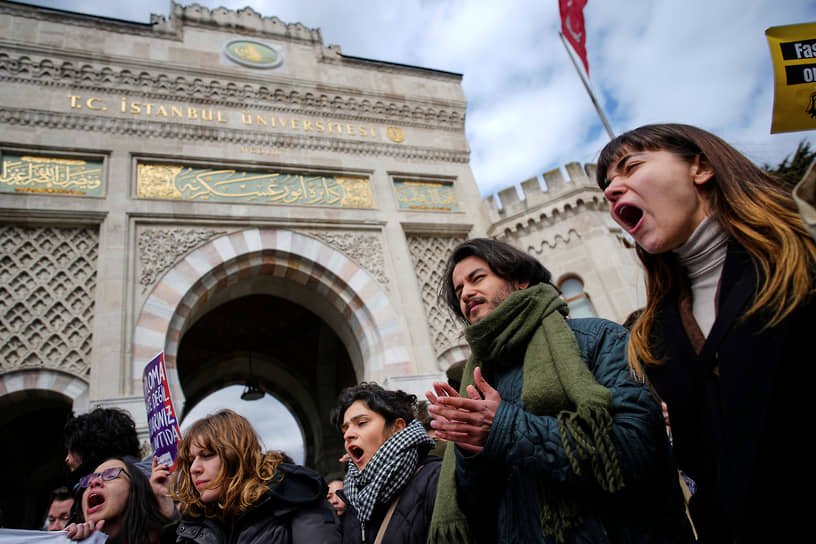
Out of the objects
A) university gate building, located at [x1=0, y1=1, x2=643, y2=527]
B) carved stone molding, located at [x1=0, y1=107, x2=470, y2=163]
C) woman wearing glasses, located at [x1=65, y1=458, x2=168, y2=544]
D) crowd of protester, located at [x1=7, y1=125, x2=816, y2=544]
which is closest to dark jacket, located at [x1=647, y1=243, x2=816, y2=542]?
crowd of protester, located at [x1=7, y1=125, x2=816, y2=544]

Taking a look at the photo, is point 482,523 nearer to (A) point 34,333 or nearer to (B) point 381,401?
(B) point 381,401

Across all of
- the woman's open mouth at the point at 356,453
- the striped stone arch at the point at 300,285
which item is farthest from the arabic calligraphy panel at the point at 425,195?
the woman's open mouth at the point at 356,453

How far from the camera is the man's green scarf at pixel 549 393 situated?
1.23m

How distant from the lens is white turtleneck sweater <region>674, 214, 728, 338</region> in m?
1.25

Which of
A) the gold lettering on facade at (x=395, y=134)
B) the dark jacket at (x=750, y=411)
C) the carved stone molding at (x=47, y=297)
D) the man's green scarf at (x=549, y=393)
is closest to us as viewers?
the dark jacket at (x=750, y=411)

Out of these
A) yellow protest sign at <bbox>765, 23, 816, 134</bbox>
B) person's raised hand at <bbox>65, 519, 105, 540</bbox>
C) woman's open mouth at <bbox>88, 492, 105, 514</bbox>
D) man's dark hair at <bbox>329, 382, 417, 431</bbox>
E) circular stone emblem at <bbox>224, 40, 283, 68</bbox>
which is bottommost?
person's raised hand at <bbox>65, 519, 105, 540</bbox>

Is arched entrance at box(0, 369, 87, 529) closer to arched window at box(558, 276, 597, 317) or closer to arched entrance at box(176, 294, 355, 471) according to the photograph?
arched entrance at box(176, 294, 355, 471)

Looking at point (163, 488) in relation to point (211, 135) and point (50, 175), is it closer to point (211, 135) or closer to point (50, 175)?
point (50, 175)

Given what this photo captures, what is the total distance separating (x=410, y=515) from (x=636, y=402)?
1169 mm

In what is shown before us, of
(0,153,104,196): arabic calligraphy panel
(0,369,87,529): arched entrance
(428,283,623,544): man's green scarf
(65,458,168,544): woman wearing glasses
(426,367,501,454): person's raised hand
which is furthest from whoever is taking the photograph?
(0,369,87,529): arched entrance

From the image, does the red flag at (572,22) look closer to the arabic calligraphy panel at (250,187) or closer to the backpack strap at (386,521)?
the arabic calligraphy panel at (250,187)

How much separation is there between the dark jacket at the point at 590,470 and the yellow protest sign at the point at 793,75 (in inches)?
74.9

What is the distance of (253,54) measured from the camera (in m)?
8.44

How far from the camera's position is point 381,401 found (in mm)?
2396
